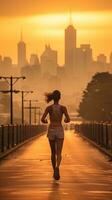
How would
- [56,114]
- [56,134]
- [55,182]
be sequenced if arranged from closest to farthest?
[55,182] → [56,134] → [56,114]

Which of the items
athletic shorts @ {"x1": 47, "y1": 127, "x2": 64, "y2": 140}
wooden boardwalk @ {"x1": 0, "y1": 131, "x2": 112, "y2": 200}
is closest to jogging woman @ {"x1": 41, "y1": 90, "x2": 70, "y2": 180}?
athletic shorts @ {"x1": 47, "y1": 127, "x2": 64, "y2": 140}

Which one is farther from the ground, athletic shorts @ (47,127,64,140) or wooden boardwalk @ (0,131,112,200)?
athletic shorts @ (47,127,64,140)

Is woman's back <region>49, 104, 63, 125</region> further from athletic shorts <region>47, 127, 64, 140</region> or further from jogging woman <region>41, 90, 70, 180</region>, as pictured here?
athletic shorts <region>47, 127, 64, 140</region>

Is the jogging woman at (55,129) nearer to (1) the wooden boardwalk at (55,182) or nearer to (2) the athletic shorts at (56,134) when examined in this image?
(2) the athletic shorts at (56,134)

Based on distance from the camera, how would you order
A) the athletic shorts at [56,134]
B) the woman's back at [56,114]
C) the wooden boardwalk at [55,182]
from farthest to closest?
1. the woman's back at [56,114]
2. the athletic shorts at [56,134]
3. the wooden boardwalk at [55,182]

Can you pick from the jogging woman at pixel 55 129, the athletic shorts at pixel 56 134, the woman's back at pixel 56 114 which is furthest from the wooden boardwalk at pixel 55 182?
the woman's back at pixel 56 114

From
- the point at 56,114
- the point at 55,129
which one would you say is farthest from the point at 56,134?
the point at 56,114

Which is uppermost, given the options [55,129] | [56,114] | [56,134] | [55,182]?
[56,114]

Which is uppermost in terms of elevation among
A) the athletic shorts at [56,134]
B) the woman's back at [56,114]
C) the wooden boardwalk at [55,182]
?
the woman's back at [56,114]

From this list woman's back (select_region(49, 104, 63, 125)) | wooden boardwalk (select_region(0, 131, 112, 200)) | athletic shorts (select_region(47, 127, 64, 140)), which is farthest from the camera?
woman's back (select_region(49, 104, 63, 125))

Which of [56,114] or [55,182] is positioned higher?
[56,114]

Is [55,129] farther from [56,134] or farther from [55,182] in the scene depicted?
[55,182]

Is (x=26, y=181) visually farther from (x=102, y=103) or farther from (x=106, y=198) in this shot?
(x=102, y=103)

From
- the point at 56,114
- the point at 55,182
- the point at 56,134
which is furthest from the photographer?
the point at 56,114
